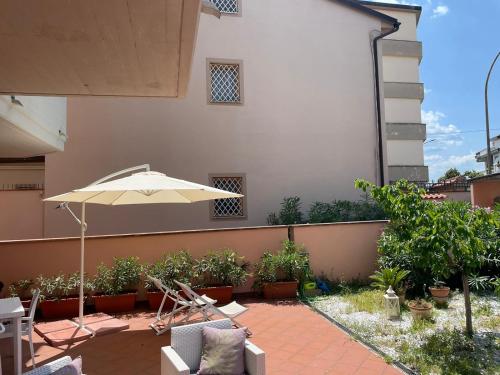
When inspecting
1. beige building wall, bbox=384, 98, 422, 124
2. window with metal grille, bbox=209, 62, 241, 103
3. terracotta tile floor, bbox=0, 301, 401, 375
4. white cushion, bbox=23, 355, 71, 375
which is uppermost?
beige building wall, bbox=384, 98, 422, 124

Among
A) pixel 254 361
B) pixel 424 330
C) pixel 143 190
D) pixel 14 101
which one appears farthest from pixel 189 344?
pixel 14 101

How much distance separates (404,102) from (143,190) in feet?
73.8

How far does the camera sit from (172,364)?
10.6 ft

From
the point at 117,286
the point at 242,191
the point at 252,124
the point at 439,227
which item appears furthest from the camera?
the point at 252,124

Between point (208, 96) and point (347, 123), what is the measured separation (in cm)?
422

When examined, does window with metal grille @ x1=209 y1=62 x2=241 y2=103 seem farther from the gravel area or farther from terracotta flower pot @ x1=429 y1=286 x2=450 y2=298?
terracotta flower pot @ x1=429 y1=286 x2=450 y2=298

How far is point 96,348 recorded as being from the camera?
5.21 meters

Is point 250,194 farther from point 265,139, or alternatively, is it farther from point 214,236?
point 214,236

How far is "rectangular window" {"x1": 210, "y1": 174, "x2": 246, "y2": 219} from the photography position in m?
10.8

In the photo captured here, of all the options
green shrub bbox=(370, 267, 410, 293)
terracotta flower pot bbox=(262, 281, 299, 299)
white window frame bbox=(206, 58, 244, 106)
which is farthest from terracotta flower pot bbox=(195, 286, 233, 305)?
white window frame bbox=(206, 58, 244, 106)

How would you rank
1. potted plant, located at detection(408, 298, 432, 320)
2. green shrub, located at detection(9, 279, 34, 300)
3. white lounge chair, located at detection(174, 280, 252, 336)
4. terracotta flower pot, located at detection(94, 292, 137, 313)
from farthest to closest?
1. terracotta flower pot, located at detection(94, 292, 137, 313)
2. green shrub, located at detection(9, 279, 34, 300)
3. potted plant, located at detection(408, 298, 432, 320)
4. white lounge chair, located at detection(174, 280, 252, 336)

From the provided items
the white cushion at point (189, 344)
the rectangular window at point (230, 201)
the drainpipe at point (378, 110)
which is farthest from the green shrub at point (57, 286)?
the drainpipe at point (378, 110)

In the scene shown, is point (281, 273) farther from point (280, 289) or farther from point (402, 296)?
point (402, 296)

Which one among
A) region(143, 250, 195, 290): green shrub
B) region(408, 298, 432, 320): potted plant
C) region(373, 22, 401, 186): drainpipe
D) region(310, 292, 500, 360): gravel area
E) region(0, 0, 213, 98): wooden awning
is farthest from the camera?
region(373, 22, 401, 186): drainpipe
